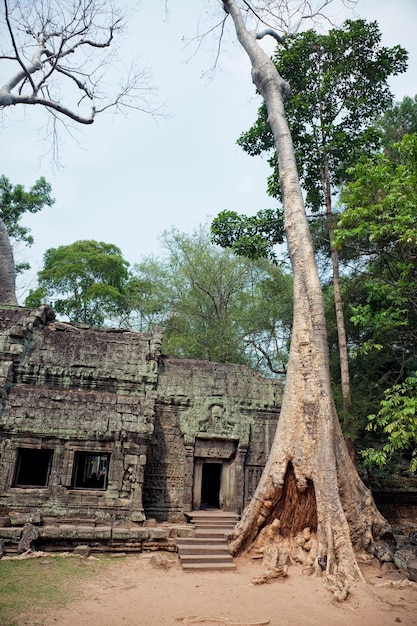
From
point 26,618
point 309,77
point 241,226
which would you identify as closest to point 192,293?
point 241,226

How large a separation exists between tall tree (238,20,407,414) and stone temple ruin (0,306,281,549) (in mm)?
4448

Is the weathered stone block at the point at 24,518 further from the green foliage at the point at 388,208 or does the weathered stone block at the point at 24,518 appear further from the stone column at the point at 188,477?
the green foliage at the point at 388,208

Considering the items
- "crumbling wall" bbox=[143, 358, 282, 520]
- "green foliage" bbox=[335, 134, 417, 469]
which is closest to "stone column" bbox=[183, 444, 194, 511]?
"crumbling wall" bbox=[143, 358, 282, 520]

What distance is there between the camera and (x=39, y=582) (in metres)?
5.77

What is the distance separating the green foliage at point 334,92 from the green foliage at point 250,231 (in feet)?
5.35

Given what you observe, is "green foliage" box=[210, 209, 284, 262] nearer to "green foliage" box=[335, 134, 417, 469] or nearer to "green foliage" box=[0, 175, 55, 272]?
"green foliage" box=[335, 134, 417, 469]

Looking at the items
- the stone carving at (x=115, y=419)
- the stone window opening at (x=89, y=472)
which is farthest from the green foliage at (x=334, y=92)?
the stone window opening at (x=89, y=472)

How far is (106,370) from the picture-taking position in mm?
10164

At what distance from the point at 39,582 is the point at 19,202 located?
784 inches

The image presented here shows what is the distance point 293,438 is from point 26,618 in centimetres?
461

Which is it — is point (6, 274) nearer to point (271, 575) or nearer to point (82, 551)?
point (82, 551)

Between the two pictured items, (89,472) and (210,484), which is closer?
(210,484)

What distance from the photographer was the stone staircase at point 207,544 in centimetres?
695

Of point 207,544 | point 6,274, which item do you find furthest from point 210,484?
point 6,274
